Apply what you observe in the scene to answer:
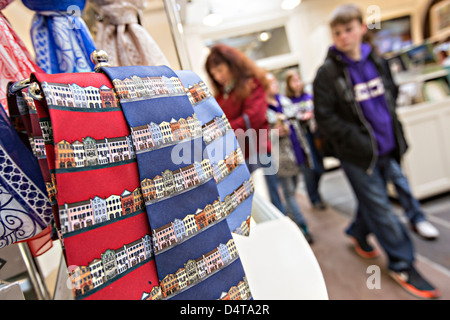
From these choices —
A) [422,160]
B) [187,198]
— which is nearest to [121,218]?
[187,198]

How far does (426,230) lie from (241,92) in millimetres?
1428

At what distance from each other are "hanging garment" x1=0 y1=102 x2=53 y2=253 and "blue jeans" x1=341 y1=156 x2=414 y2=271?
1.22 metres

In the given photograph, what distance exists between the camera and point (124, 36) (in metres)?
0.57

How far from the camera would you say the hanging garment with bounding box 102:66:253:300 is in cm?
35

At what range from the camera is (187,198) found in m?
0.37

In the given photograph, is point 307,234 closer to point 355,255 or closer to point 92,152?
point 355,255

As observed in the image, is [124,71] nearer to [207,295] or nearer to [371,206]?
[207,295]

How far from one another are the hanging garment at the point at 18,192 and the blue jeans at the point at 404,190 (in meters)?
1.45

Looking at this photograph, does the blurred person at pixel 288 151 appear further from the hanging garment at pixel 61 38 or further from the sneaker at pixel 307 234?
the hanging garment at pixel 61 38

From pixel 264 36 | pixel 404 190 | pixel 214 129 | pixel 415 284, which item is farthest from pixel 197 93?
pixel 264 36

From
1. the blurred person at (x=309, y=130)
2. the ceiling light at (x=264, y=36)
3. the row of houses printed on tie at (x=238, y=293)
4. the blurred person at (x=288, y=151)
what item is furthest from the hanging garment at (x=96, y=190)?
the ceiling light at (x=264, y=36)

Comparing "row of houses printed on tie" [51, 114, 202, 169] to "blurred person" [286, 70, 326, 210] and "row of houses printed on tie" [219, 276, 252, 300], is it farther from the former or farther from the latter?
"blurred person" [286, 70, 326, 210]

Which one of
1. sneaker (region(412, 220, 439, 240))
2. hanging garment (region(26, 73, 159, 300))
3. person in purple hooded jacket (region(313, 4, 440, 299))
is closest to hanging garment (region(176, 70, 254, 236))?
hanging garment (region(26, 73, 159, 300))
